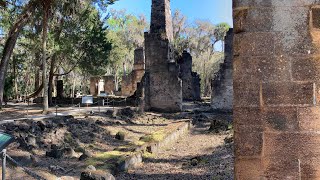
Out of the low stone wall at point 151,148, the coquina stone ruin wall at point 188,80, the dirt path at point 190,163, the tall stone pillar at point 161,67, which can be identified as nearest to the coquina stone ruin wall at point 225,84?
the tall stone pillar at point 161,67

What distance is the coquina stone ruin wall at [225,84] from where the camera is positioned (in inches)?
908

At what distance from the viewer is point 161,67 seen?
75.8ft

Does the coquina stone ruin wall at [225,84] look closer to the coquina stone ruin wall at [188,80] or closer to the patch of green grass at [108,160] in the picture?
the coquina stone ruin wall at [188,80]

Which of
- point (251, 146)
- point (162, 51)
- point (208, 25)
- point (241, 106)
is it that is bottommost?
point (251, 146)

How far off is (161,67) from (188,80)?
26.7ft

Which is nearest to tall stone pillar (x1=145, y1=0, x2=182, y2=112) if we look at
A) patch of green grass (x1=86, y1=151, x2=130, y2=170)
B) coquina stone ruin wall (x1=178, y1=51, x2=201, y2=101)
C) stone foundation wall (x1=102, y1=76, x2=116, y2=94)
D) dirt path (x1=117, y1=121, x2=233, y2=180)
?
coquina stone ruin wall (x1=178, y1=51, x2=201, y2=101)

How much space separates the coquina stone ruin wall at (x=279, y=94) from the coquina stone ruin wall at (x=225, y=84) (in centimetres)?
2040

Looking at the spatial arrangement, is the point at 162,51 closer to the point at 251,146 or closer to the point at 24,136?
the point at 24,136

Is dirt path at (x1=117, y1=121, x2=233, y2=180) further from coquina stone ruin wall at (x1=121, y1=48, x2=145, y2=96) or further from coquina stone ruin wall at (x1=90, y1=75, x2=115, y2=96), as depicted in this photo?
coquina stone ruin wall at (x1=90, y1=75, x2=115, y2=96)

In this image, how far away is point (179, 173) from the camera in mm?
8961

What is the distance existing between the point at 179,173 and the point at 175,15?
38.6 metres

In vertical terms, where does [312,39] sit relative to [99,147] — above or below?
above

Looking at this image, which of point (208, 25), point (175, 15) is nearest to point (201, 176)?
point (175, 15)

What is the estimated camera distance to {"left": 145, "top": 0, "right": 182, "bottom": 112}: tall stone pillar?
22797 millimetres
